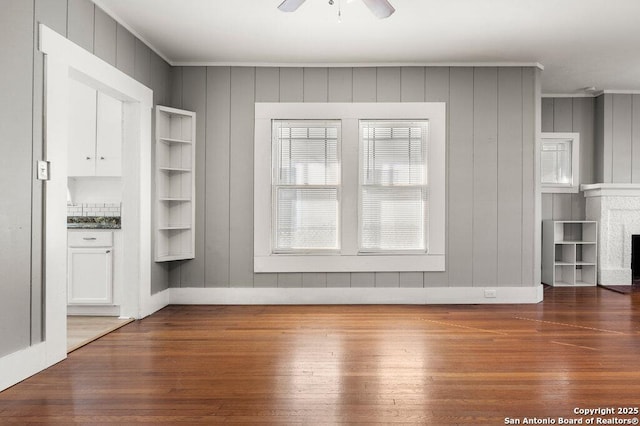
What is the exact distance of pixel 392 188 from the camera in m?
5.33

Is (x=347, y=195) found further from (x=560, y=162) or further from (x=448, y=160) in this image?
(x=560, y=162)

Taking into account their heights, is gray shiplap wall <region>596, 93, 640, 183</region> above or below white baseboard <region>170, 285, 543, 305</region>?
above

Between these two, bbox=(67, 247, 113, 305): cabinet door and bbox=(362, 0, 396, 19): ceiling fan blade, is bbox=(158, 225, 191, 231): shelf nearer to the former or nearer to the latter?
bbox=(67, 247, 113, 305): cabinet door

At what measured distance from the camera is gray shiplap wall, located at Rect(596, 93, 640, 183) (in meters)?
6.72

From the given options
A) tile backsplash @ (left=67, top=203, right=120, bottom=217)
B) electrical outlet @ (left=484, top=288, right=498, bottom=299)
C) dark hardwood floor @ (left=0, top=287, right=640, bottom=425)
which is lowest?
dark hardwood floor @ (left=0, top=287, right=640, bottom=425)

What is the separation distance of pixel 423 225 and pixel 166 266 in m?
2.98

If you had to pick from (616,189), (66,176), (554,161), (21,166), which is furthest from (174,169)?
(616,189)

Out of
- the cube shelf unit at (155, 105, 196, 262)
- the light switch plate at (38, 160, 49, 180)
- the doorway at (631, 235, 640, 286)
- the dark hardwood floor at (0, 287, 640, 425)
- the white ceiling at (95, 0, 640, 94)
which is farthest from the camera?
the doorway at (631, 235, 640, 286)

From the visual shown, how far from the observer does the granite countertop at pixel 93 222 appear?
453 centimetres

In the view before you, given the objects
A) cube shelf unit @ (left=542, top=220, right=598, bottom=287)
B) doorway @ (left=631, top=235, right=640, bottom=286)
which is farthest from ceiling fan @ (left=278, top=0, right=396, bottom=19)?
doorway @ (left=631, top=235, right=640, bottom=286)

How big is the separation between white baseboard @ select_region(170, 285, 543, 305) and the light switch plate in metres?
2.51

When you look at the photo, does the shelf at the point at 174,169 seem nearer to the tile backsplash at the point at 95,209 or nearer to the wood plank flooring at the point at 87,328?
the tile backsplash at the point at 95,209

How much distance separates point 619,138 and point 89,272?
283 inches

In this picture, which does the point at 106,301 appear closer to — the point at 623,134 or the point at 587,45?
the point at 587,45
